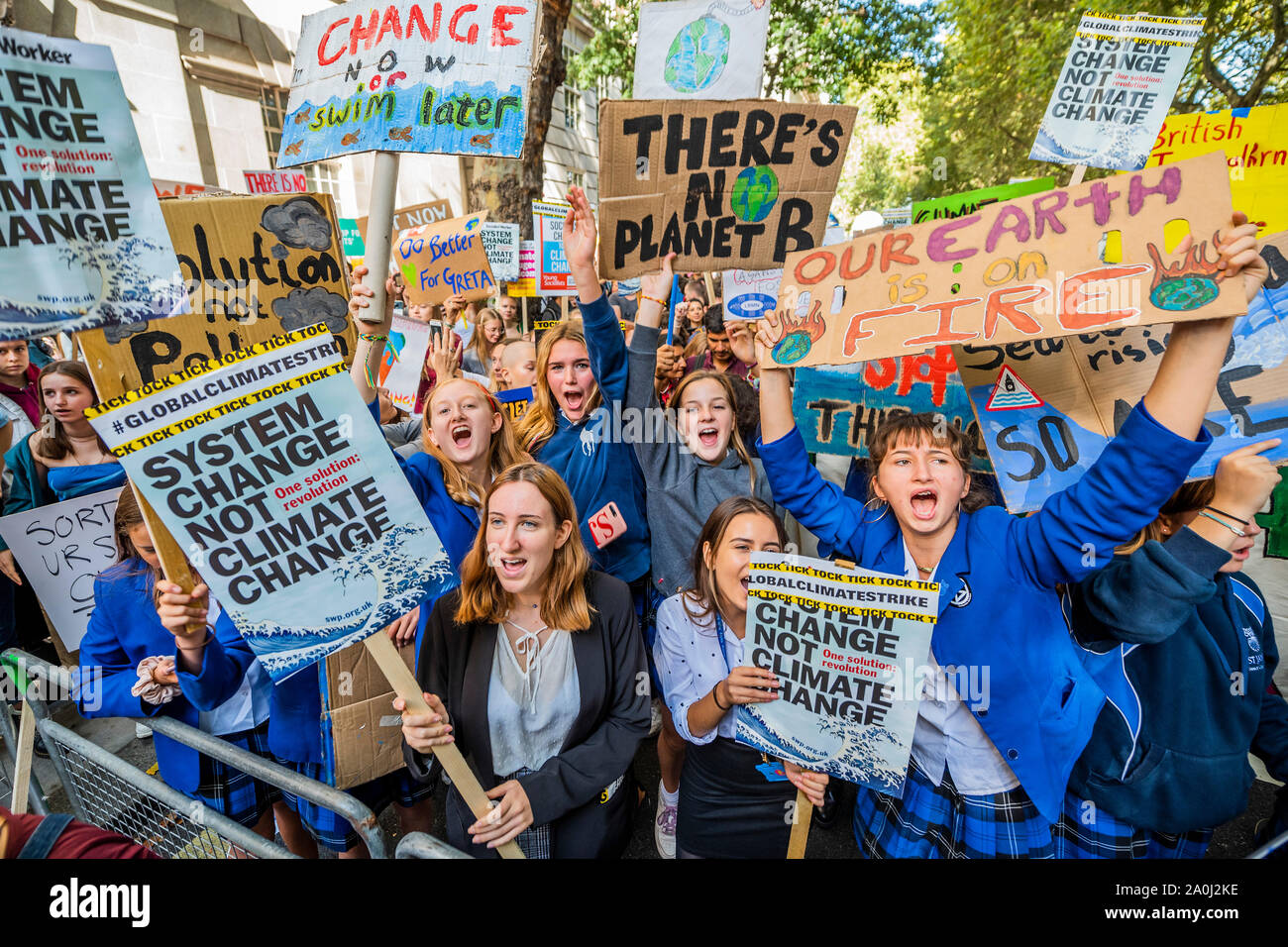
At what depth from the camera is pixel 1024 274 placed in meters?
1.74

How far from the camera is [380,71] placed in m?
2.73

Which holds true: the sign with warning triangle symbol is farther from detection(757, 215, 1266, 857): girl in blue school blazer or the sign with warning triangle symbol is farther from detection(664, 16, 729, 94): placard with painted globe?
detection(664, 16, 729, 94): placard with painted globe

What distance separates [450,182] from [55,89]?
16373 mm

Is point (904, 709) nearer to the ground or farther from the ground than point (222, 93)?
nearer to the ground

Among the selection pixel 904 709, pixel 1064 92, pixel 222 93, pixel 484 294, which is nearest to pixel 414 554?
pixel 904 709

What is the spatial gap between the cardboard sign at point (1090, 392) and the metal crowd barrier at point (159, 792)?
2216 mm

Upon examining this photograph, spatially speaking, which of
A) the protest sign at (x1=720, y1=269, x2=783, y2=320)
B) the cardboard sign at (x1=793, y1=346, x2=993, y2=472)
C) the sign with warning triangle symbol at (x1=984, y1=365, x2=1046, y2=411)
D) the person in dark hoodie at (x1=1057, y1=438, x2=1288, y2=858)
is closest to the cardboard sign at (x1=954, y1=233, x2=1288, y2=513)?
the sign with warning triangle symbol at (x1=984, y1=365, x2=1046, y2=411)

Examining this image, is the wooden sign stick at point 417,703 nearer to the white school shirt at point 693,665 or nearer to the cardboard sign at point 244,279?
the white school shirt at point 693,665

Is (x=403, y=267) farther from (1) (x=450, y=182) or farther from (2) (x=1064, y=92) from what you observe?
(1) (x=450, y=182)

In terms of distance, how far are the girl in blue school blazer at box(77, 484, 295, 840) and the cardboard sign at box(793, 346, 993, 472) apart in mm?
2648

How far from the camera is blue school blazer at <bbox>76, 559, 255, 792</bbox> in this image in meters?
2.01

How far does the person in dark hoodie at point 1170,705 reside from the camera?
1764mm

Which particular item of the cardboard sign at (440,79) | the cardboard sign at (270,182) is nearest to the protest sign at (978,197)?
the cardboard sign at (440,79)
